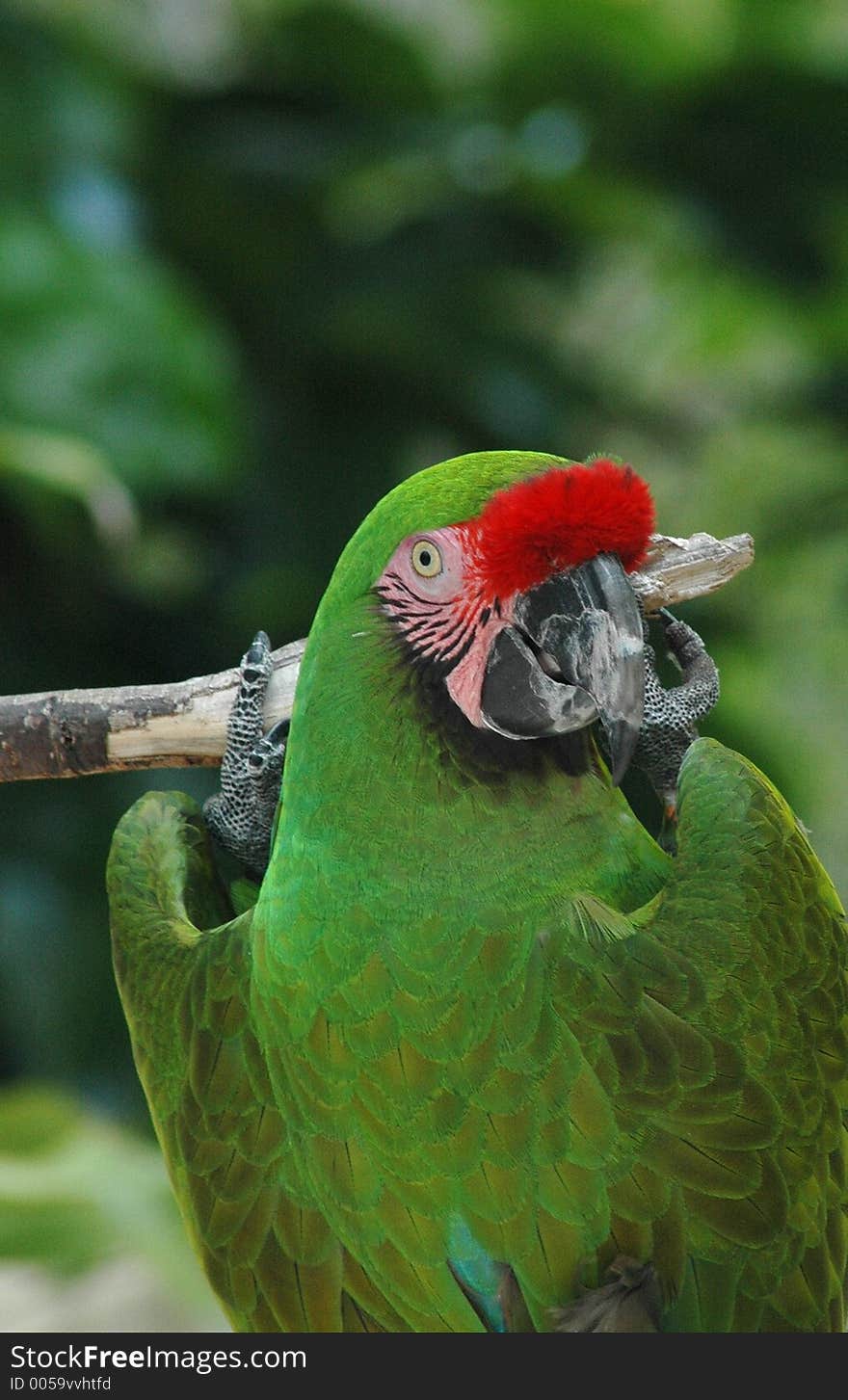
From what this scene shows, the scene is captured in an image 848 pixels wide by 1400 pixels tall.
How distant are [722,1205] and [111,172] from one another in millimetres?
2016

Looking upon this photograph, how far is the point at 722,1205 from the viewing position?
0.92 meters

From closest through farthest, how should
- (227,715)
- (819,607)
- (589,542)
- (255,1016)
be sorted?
(589,542), (255,1016), (227,715), (819,607)

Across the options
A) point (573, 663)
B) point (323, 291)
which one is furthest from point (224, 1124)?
point (323, 291)

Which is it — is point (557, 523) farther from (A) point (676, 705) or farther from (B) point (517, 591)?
(A) point (676, 705)

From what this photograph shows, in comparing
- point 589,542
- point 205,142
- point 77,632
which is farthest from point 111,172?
point 589,542

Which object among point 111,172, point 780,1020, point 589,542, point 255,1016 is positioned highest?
point 111,172

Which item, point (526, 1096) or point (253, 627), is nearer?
point (526, 1096)

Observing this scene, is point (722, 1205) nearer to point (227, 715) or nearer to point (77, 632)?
point (227, 715)

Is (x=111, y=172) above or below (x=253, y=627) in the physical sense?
above

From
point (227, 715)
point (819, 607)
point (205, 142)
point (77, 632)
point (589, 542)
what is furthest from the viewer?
point (819, 607)

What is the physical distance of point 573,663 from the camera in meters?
0.86

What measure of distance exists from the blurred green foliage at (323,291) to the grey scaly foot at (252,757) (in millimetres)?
1008

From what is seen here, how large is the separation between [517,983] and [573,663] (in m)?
0.21

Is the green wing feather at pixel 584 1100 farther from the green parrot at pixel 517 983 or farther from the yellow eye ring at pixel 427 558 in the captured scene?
the yellow eye ring at pixel 427 558
